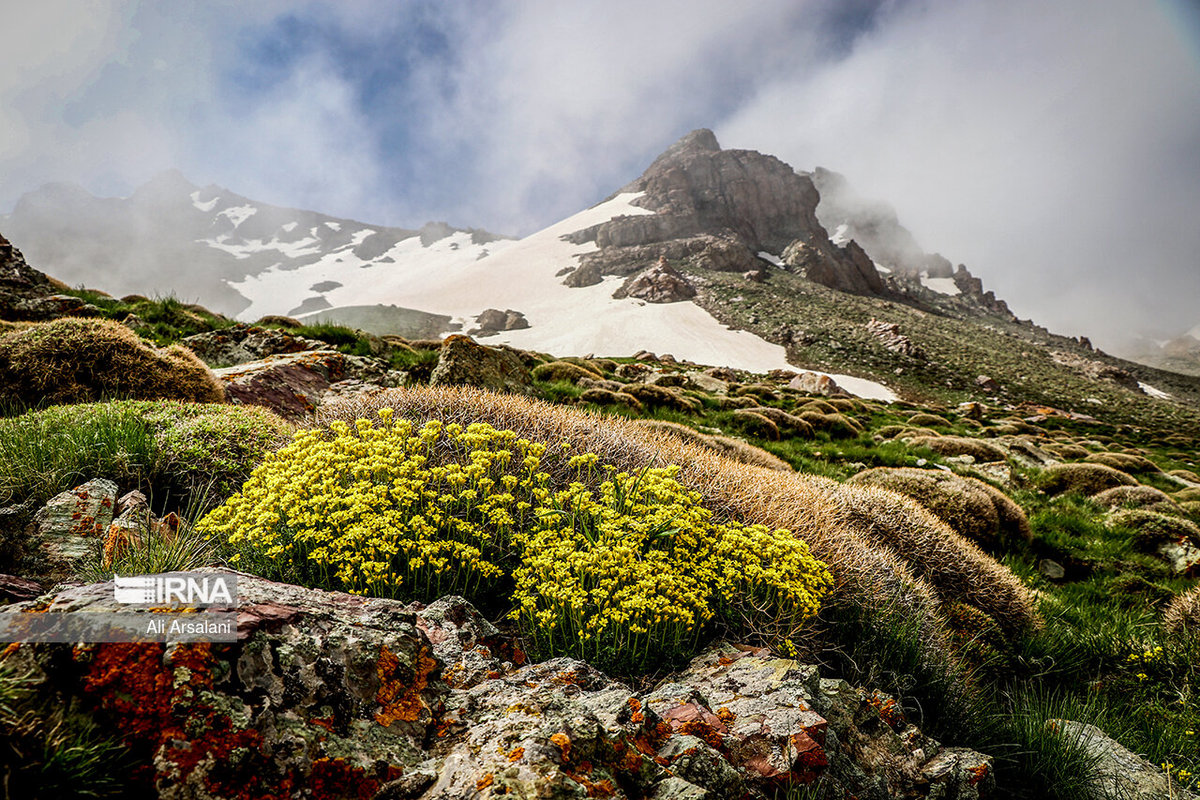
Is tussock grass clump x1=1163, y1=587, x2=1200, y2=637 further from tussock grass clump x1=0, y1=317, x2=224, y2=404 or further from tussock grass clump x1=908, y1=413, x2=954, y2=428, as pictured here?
tussock grass clump x1=908, y1=413, x2=954, y2=428

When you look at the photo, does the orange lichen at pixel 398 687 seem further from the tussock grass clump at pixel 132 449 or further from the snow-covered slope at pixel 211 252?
the snow-covered slope at pixel 211 252

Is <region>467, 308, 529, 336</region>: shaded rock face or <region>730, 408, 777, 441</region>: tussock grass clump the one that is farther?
<region>467, 308, 529, 336</region>: shaded rock face

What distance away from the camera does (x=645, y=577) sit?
3033 millimetres

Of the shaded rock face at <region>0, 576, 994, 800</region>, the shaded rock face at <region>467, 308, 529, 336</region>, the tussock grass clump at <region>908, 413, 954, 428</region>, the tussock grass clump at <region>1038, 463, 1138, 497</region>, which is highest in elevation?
the shaded rock face at <region>467, 308, 529, 336</region>

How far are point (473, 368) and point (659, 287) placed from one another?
85.7 meters

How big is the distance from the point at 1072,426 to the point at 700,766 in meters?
54.3

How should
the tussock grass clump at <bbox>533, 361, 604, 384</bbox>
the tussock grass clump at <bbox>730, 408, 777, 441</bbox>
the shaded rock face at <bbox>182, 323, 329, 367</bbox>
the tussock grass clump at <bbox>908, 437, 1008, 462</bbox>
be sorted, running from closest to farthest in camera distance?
the shaded rock face at <bbox>182, 323, 329, 367</bbox> → the tussock grass clump at <bbox>730, 408, 777, 441</bbox> → the tussock grass clump at <bbox>908, 437, 1008, 462</bbox> → the tussock grass clump at <bbox>533, 361, 604, 384</bbox>

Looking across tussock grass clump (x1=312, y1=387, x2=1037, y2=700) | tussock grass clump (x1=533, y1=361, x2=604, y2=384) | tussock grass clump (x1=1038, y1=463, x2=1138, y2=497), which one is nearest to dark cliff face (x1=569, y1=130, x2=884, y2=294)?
tussock grass clump (x1=533, y1=361, x2=604, y2=384)

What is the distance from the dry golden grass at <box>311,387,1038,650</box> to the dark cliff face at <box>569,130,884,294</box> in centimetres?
10759

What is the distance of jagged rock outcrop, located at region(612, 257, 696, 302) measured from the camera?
9012cm

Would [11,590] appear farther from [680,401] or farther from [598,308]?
[598,308]

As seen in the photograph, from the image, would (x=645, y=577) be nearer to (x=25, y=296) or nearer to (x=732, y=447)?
(x=732, y=447)

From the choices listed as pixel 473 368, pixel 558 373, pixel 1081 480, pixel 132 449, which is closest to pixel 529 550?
pixel 132 449

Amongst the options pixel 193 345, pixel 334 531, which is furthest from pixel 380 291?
pixel 334 531
